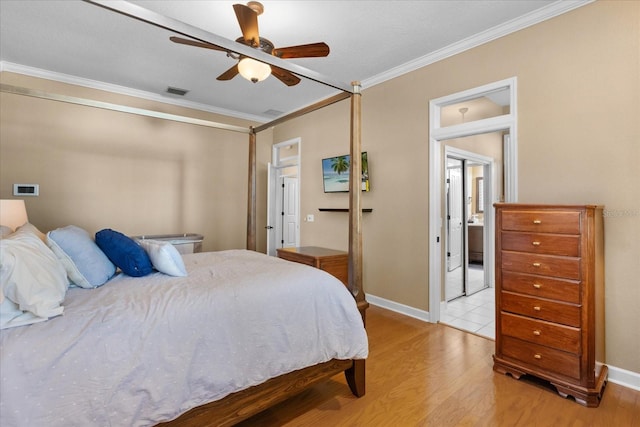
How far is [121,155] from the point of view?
428 cm

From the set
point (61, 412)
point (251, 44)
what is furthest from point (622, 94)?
point (61, 412)

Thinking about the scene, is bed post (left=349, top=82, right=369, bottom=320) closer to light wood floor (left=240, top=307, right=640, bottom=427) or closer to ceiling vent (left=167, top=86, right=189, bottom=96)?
light wood floor (left=240, top=307, right=640, bottom=427)

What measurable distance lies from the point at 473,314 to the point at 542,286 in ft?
5.60

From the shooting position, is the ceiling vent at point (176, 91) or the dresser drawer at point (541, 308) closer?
the dresser drawer at point (541, 308)

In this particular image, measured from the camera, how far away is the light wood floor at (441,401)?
1.84m

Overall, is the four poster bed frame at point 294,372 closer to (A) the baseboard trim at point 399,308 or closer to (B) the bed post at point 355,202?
(B) the bed post at point 355,202

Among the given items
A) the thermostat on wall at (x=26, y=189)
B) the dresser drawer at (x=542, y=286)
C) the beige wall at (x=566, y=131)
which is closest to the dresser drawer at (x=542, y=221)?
the dresser drawer at (x=542, y=286)

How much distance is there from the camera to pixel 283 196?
6.21 m

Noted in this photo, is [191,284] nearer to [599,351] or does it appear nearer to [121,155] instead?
[599,351]

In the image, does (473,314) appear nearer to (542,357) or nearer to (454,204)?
(542,357)

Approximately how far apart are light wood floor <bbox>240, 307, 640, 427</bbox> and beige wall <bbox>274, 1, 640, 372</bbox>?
A: 62cm

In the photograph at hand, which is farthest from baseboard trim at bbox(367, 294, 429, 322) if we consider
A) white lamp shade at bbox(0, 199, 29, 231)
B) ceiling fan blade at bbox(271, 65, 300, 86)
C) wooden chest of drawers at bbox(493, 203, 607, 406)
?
white lamp shade at bbox(0, 199, 29, 231)

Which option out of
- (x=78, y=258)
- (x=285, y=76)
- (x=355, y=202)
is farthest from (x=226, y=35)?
(x=78, y=258)

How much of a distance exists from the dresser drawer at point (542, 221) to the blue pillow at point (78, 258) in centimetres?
270
